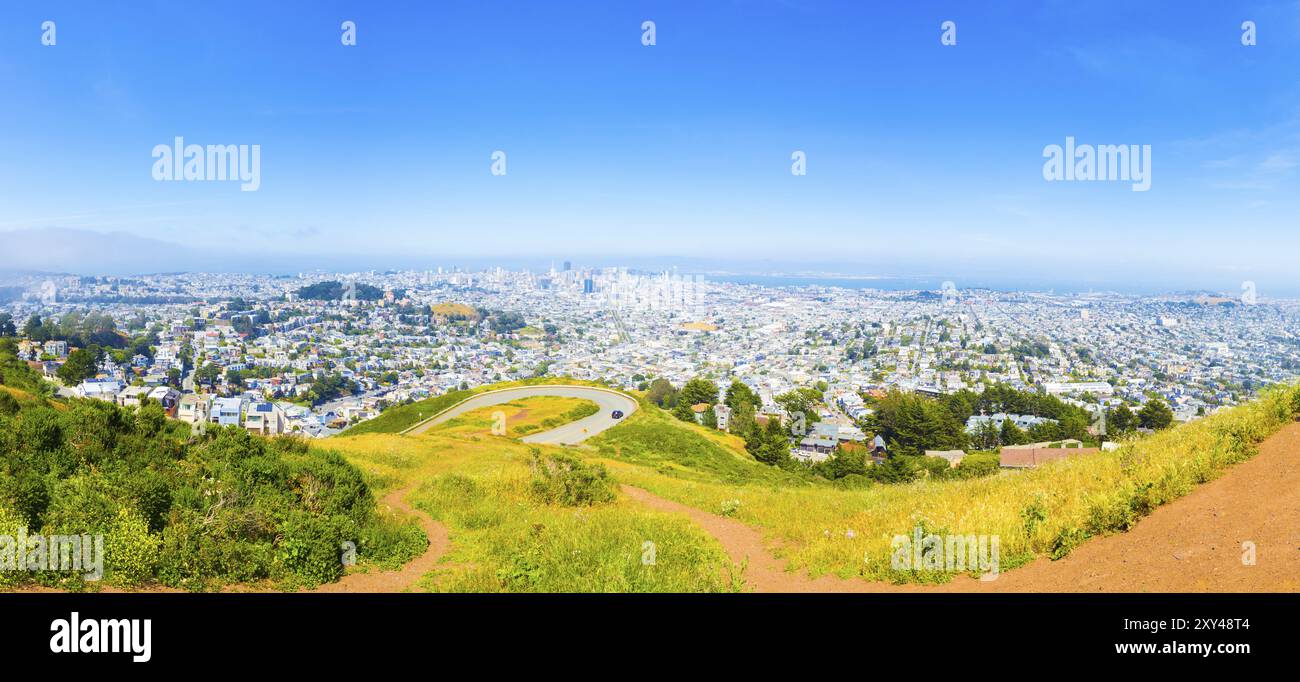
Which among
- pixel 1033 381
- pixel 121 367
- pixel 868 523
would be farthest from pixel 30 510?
pixel 1033 381

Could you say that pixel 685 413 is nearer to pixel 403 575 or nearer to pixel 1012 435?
pixel 1012 435

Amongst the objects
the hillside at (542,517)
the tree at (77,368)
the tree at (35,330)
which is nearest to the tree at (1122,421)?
the hillside at (542,517)

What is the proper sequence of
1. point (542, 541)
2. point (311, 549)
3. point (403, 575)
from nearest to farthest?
point (311, 549), point (403, 575), point (542, 541)

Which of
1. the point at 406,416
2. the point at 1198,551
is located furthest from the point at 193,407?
the point at 1198,551

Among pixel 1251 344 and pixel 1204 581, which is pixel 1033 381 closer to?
pixel 1251 344

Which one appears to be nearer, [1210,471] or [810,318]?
[1210,471]

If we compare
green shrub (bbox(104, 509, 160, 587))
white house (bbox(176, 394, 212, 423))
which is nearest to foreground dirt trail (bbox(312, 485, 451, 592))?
green shrub (bbox(104, 509, 160, 587))
